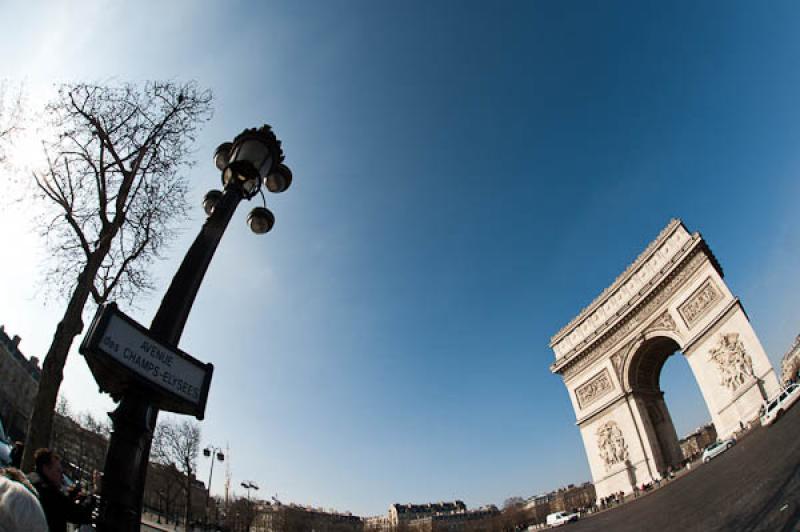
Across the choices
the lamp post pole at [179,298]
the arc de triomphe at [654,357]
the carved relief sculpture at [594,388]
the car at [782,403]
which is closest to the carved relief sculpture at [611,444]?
the arc de triomphe at [654,357]

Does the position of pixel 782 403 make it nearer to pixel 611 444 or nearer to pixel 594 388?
pixel 611 444

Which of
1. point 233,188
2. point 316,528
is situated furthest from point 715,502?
point 316,528

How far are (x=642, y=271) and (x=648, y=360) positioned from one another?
6965mm

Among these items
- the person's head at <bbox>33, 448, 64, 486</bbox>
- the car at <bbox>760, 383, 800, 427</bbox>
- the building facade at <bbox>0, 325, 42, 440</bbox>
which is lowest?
the person's head at <bbox>33, 448, 64, 486</bbox>

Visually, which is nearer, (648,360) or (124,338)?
(124,338)

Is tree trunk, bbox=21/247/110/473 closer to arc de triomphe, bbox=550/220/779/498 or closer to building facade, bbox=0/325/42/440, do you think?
arc de triomphe, bbox=550/220/779/498

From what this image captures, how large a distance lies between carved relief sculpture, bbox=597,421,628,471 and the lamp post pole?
3202 cm

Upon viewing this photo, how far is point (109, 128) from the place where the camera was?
9.58 meters

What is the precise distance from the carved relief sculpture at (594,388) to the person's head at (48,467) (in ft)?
110

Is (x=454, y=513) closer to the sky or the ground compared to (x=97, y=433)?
closer to the ground

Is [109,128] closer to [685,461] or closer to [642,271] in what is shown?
[642,271]

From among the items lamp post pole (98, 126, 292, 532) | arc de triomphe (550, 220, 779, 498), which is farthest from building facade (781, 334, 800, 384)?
lamp post pole (98, 126, 292, 532)

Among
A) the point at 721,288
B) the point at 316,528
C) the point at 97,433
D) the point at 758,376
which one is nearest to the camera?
the point at 758,376

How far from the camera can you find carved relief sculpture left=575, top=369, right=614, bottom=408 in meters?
30.1
